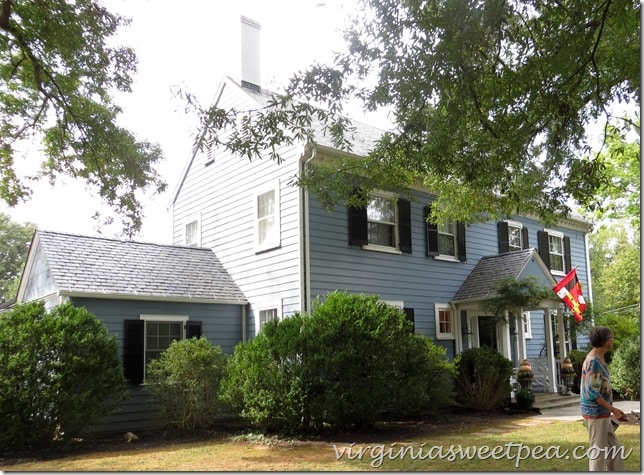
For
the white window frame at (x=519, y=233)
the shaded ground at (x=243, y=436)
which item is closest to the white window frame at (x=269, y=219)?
the shaded ground at (x=243, y=436)

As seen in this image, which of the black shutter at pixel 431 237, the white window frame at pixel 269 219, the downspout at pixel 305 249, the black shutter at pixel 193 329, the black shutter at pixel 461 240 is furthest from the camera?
the black shutter at pixel 461 240

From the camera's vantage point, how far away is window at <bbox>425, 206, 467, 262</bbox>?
1389 centimetres

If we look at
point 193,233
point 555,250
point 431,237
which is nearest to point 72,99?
point 193,233

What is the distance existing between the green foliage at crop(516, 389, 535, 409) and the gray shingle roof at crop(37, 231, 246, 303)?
20.0 ft

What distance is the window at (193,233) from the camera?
48.7 ft

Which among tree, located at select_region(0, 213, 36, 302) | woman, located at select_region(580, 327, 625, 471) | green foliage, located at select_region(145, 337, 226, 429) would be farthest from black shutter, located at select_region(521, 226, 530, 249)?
tree, located at select_region(0, 213, 36, 302)

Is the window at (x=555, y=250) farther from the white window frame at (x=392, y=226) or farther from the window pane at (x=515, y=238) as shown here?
the white window frame at (x=392, y=226)

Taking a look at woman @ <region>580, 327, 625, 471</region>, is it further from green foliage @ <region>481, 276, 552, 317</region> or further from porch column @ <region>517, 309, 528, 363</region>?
porch column @ <region>517, 309, 528, 363</region>

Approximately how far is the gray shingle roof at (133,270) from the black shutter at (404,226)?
378 cm

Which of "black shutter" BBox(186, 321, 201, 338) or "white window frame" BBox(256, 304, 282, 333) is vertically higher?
"white window frame" BBox(256, 304, 282, 333)

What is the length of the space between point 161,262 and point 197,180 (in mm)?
3424

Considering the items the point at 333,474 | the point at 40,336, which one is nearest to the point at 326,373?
the point at 333,474

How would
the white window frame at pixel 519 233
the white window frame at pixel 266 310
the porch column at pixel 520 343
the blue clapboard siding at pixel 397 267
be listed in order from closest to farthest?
the blue clapboard siding at pixel 397 267 → the white window frame at pixel 266 310 → the porch column at pixel 520 343 → the white window frame at pixel 519 233

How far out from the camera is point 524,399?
11.9 metres
